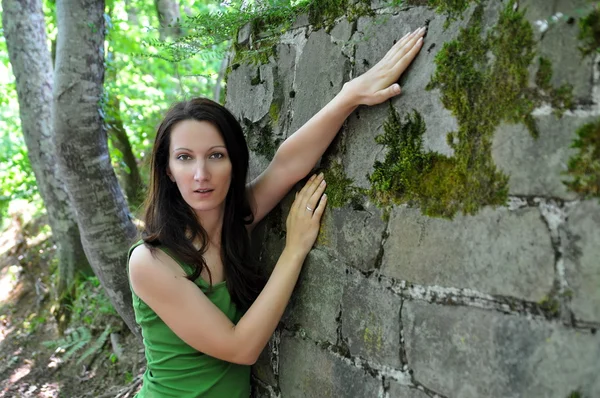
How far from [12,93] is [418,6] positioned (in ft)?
28.3

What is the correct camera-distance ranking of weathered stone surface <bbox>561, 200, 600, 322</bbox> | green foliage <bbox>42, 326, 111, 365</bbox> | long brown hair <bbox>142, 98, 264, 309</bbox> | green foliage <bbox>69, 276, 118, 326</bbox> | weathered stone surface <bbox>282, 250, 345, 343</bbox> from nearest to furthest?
weathered stone surface <bbox>561, 200, 600, 322</bbox> → weathered stone surface <bbox>282, 250, 345, 343</bbox> → long brown hair <bbox>142, 98, 264, 309</bbox> → green foliage <bbox>42, 326, 111, 365</bbox> → green foliage <bbox>69, 276, 118, 326</bbox>

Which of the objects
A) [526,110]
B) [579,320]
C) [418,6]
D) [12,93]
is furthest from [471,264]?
[12,93]

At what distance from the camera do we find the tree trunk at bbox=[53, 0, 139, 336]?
3.57 m

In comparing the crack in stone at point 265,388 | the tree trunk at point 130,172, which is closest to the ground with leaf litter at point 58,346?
the tree trunk at point 130,172

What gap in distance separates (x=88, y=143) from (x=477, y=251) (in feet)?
10.00

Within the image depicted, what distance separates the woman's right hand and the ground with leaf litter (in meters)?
2.64

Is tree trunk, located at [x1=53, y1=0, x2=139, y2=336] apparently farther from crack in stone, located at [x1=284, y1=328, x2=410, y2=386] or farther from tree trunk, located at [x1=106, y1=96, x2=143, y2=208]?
tree trunk, located at [x1=106, y1=96, x2=143, y2=208]

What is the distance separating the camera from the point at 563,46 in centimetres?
124

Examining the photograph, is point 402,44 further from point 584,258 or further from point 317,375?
point 317,375

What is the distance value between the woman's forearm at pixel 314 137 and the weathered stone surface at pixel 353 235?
0.23 m

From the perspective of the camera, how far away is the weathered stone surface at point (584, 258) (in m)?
1.16

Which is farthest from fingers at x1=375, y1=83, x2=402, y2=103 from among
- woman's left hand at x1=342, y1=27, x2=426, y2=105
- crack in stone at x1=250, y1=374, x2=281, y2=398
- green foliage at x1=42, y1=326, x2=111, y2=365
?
green foliage at x1=42, y1=326, x2=111, y2=365

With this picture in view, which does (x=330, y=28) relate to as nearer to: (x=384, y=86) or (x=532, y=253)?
(x=384, y=86)

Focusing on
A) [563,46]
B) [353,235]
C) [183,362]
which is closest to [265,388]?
[183,362]
